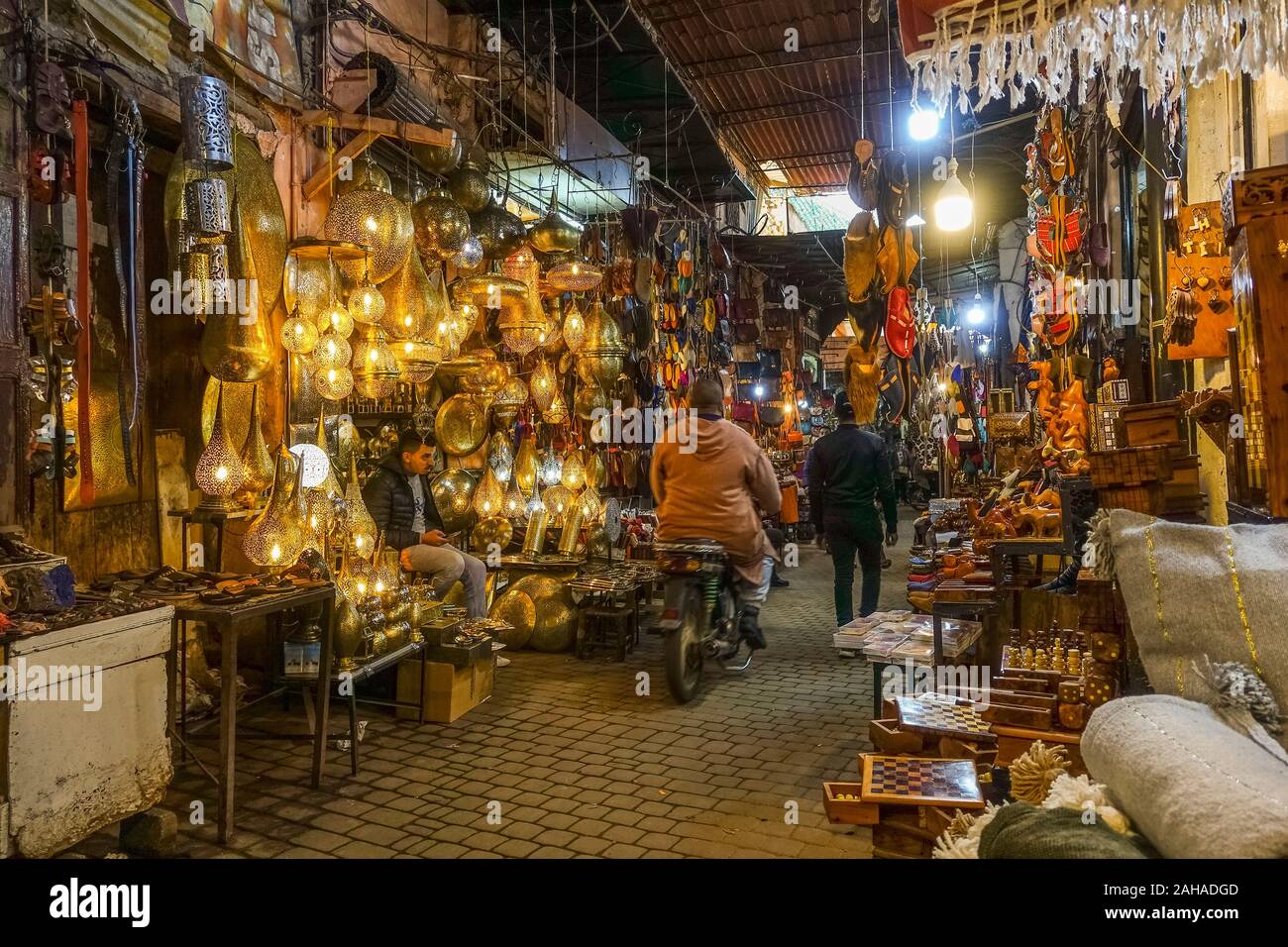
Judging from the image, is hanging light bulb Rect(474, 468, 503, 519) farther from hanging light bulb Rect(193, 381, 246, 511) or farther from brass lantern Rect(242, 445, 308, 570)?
hanging light bulb Rect(193, 381, 246, 511)

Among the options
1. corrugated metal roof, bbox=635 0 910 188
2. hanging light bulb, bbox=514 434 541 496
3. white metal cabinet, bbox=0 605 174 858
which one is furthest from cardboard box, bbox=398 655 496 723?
corrugated metal roof, bbox=635 0 910 188

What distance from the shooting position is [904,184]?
263 inches

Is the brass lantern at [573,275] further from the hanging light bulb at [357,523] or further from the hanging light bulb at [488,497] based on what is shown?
the hanging light bulb at [357,523]

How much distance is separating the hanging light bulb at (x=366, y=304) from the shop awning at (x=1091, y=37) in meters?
4.00

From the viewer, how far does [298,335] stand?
5.44 metres

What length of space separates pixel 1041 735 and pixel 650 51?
8220 millimetres

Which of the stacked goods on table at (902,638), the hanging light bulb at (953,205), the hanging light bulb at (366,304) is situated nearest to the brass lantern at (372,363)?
the hanging light bulb at (366,304)

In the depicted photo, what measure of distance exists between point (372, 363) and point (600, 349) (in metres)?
3.06

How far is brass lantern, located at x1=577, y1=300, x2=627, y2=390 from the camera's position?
A: 8.58 m

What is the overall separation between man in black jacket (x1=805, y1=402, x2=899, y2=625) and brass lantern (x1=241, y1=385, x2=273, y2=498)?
442cm
